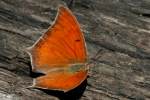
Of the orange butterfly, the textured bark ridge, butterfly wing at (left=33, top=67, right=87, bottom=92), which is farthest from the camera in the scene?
the textured bark ridge

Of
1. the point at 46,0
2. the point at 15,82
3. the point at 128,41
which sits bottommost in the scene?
the point at 15,82

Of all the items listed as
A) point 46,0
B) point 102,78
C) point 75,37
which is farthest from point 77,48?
point 46,0

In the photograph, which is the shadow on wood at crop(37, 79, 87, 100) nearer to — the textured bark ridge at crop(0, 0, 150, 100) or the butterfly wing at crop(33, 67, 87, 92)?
the textured bark ridge at crop(0, 0, 150, 100)

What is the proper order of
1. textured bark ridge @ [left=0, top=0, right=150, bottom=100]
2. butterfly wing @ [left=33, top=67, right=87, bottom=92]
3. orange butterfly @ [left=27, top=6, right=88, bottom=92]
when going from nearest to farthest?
butterfly wing @ [left=33, top=67, right=87, bottom=92], orange butterfly @ [left=27, top=6, right=88, bottom=92], textured bark ridge @ [left=0, top=0, right=150, bottom=100]

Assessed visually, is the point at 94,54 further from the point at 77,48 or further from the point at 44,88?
the point at 44,88

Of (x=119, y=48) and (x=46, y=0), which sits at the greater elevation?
(x=46, y=0)

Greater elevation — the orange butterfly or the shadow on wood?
the orange butterfly

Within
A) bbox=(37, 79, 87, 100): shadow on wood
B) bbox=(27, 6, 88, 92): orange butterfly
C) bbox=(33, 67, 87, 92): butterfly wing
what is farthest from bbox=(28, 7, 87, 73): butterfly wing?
bbox=(37, 79, 87, 100): shadow on wood

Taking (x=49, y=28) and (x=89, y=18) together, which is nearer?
(x=49, y=28)

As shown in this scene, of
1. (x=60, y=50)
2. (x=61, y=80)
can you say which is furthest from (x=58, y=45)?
(x=61, y=80)
